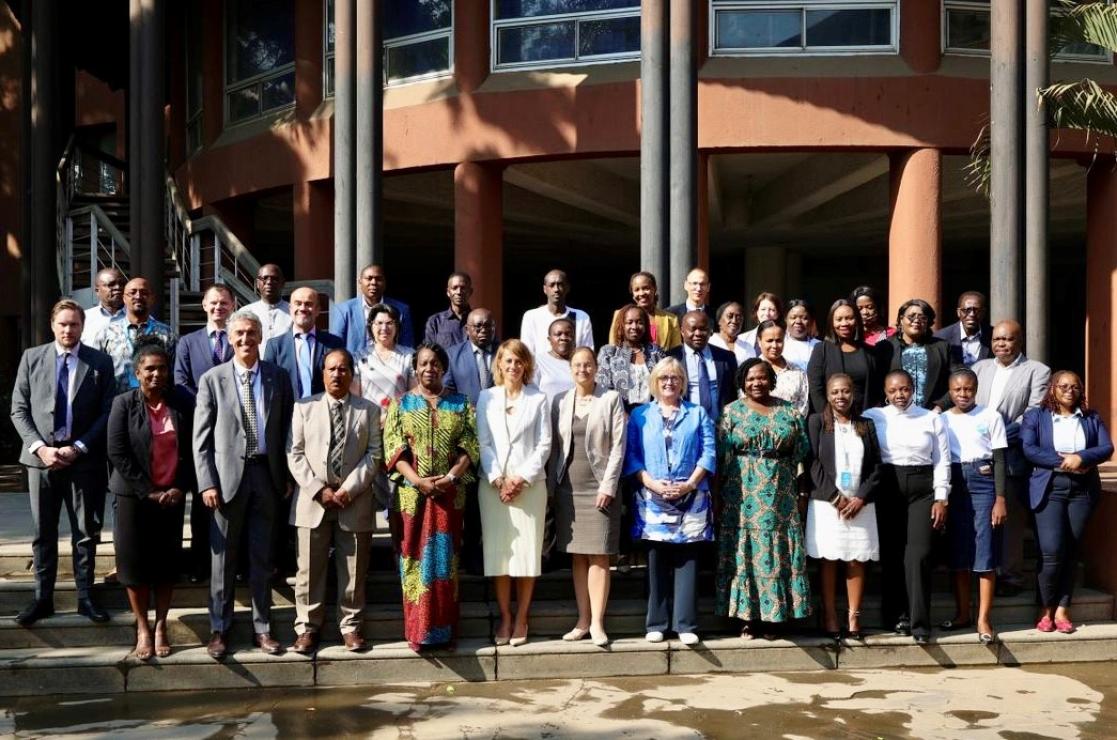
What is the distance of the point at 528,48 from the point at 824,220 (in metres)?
4.83

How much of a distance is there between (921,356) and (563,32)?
6.47 m

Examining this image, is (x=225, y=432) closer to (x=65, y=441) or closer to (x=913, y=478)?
(x=65, y=441)

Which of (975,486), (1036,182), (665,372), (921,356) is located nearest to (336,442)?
(665,372)

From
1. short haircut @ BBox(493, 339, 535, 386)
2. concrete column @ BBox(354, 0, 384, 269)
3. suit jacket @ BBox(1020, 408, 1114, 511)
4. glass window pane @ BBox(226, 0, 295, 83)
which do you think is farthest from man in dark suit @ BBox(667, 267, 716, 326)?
glass window pane @ BBox(226, 0, 295, 83)

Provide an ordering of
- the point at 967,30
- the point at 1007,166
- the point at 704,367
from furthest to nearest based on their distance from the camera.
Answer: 1. the point at 967,30
2. the point at 1007,166
3. the point at 704,367

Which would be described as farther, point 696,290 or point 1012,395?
point 696,290

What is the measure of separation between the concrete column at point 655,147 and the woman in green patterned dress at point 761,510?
256cm

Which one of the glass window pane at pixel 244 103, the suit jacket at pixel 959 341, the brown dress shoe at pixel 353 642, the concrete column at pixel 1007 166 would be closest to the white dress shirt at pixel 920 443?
the suit jacket at pixel 959 341

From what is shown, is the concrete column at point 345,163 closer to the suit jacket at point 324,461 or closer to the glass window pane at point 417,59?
the glass window pane at point 417,59

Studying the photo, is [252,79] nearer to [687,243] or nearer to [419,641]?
[687,243]

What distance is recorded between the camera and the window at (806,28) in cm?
1266

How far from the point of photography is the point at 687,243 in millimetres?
9844

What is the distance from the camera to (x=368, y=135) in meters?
10.4

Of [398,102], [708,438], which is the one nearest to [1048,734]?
[708,438]
